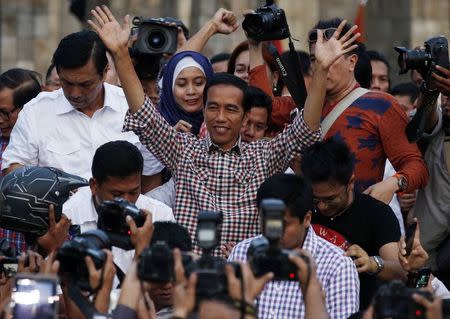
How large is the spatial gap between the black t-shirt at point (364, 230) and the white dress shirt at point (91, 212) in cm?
83

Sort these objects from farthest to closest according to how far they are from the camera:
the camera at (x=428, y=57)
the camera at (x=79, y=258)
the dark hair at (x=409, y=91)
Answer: the dark hair at (x=409, y=91) < the camera at (x=428, y=57) < the camera at (x=79, y=258)

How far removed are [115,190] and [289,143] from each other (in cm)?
102

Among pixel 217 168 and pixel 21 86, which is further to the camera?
pixel 21 86

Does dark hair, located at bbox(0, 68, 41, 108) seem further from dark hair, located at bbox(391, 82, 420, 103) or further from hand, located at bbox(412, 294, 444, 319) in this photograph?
hand, located at bbox(412, 294, 444, 319)

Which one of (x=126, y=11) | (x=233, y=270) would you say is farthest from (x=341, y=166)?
(x=126, y=11)

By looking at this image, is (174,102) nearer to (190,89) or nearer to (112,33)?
(190,89)

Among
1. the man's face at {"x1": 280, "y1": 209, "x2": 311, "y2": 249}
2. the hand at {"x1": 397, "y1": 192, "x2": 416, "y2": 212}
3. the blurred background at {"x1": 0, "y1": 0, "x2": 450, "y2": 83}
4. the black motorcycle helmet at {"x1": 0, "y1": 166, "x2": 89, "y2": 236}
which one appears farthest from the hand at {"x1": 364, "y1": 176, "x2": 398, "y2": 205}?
the blurred background at {"x1": 0, "y1": 0, "x2": 450, "y2": 83}

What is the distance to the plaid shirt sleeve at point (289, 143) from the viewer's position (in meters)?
10.9

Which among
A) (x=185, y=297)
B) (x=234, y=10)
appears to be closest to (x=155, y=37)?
(x=185, y=297)

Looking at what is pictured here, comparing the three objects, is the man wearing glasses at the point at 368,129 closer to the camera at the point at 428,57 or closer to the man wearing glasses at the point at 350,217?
the camera at the point at 428,57

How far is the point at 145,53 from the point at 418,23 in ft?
42.2

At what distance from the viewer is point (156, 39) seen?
41.8 ft

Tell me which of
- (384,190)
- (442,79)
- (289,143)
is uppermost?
(442,79)

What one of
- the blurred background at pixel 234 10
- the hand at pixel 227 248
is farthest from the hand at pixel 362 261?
the blurred background at pixel 234 10
